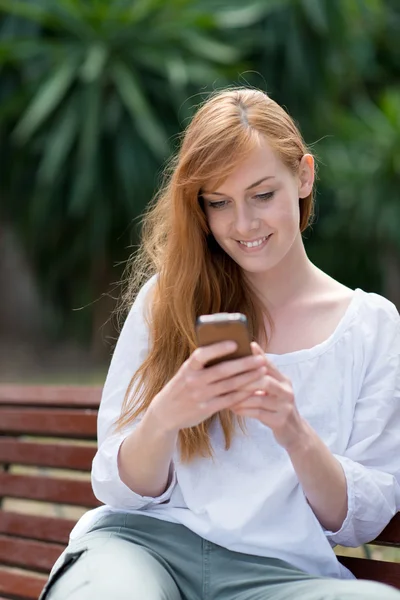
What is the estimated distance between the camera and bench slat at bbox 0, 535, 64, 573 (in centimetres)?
279

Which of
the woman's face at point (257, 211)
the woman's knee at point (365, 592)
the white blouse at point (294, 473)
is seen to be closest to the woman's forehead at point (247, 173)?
the woman's face at point (257, 211)

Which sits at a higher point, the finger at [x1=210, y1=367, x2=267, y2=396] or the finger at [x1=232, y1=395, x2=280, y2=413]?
the finger at [x1=210, y1=367, x2=267, y2=396]

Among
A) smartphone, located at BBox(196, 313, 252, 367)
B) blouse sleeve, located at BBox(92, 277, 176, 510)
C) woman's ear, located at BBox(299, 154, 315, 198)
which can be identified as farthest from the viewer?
woman's ear, located at BBox(299, 154, 315, 198)

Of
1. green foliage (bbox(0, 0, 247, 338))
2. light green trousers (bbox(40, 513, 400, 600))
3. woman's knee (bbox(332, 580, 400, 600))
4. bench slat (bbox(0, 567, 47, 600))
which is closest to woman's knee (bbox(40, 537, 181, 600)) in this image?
light green trousers (bbox(40, 513, 400, 600))

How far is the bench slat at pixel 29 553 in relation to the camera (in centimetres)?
279

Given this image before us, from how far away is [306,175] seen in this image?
2.21 metres

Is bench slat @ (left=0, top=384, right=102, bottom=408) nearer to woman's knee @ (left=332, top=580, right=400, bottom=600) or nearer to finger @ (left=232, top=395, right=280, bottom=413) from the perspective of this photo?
finger @ (left=232, top=395, right=280, bottom=413)

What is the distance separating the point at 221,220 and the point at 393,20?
37.1ft

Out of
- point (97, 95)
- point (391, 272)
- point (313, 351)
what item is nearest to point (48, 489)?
point (313, 351)

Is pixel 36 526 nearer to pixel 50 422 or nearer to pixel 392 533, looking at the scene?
pixel 50 422

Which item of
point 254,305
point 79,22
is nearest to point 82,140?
point 79,22

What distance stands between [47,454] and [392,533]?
115 cm

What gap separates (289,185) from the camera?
82.5 inches

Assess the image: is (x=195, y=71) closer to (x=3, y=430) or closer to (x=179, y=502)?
(x=3, y=430)
